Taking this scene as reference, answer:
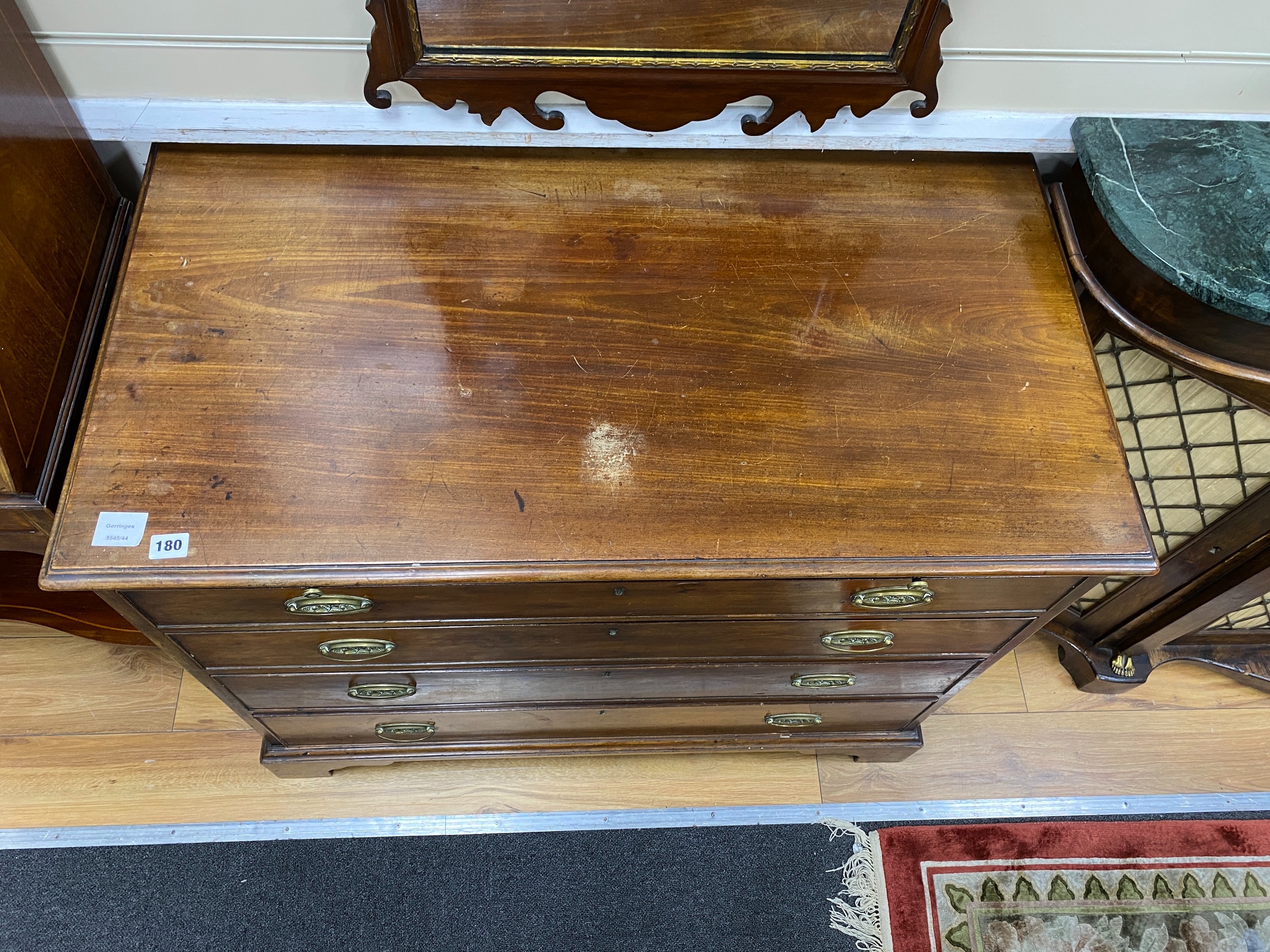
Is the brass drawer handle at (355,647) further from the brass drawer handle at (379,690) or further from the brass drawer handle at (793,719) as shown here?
the brass drawer handle at (793,719)

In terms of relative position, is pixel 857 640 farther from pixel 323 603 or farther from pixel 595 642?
pixel 323 603

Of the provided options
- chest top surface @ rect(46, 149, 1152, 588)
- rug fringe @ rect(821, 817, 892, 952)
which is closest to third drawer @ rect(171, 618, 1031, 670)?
chest top surface @ rect(46, 149, 1152, 588)

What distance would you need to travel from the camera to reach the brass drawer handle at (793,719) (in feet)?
4.47

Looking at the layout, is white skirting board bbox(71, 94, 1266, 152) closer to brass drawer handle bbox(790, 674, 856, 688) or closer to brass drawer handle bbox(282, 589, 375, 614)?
brass drawer handle bbox(282, 589, 375, 614)

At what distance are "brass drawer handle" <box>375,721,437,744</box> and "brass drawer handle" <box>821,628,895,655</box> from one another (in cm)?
64

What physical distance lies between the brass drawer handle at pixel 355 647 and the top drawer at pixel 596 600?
0.18 ft

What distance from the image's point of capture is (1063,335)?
1.01 m

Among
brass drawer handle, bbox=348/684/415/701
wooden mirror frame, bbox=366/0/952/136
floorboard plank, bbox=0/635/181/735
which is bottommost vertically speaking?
brass drawer handle, bbox=348/684/415/701

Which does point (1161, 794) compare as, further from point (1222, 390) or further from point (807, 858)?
point (1222, 390)

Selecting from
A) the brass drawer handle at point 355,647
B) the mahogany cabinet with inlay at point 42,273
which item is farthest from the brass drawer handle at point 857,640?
the mahogany cabinet with inlay at point 42,273

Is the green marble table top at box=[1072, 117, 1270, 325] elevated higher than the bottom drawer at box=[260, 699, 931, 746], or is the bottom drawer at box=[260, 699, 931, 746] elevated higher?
the green marble table top at box=[1072, 117, 1270, 325]

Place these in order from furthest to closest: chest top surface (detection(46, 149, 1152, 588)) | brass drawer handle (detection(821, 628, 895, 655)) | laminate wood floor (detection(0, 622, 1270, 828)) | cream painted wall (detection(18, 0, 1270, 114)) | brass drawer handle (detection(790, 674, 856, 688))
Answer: laminate wood floor (detection(0, 622, 1270, 828)) → brass drawer handle (detection(790, 674, 856, 688)) → brass drawer handle (detection(821, 628, 895, 655)) → cream painted wall (detection(18, 0, 1270, 114)) → chest top surface (detection(46, 149, 1152, 588))

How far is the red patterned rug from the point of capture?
1390 mm

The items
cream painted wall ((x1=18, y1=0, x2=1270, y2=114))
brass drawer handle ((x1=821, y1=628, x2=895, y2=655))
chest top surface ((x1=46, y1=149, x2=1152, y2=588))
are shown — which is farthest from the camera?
brass drawer handle ((x1=821, y1=628, x2=895, y2=655))
